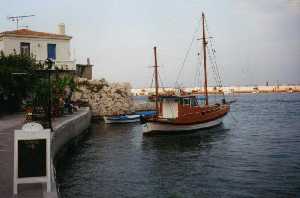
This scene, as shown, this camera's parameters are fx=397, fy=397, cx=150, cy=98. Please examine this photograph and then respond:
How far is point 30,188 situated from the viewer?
10859 millimetres

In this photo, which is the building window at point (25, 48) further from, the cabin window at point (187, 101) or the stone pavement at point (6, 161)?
the stone pavement at point (6, 161)

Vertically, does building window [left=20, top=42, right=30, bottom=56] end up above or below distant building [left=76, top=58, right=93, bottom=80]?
above

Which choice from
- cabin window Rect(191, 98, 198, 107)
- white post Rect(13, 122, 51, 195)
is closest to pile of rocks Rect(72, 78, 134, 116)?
cabin window Rect(191, 98, 198, 107)

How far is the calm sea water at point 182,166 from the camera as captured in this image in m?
17.1

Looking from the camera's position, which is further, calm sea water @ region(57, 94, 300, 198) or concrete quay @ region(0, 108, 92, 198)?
calm sea water @ region(57, 94, 300, 198)

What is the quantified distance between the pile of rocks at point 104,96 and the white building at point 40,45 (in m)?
8.28

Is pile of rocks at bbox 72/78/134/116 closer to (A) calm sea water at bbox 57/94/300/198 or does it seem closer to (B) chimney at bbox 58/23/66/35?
(B) chimney at bbox 58/23/66/35

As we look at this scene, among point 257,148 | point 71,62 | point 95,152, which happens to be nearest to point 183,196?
point 95,152

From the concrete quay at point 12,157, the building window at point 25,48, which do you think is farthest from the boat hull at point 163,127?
the building window at point 25,48

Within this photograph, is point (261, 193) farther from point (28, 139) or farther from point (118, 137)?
point (118, 137)

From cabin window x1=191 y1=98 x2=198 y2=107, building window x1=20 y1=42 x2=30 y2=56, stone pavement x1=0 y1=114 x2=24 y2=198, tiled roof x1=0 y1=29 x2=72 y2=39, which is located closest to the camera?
stone pavement x1=0 y1=114 x2=24 y2=198

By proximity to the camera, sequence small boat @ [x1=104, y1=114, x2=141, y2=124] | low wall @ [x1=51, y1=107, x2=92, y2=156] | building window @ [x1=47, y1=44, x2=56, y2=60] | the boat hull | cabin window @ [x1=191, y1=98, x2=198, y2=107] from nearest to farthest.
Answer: low wall @ [x1=51, y1=107, x2=92, y2=156] < the boat hull < cabin window @ [x1=191, y1=98, x2=198, y2=107] < building window @ [x1=47, y1=44, x2=56, y2=60] < small boat @ [x1=104, y1=114, x2=141, y2=124]

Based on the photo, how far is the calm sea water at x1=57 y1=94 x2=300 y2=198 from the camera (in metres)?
17.1

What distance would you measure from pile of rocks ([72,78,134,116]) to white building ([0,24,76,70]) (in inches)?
326
